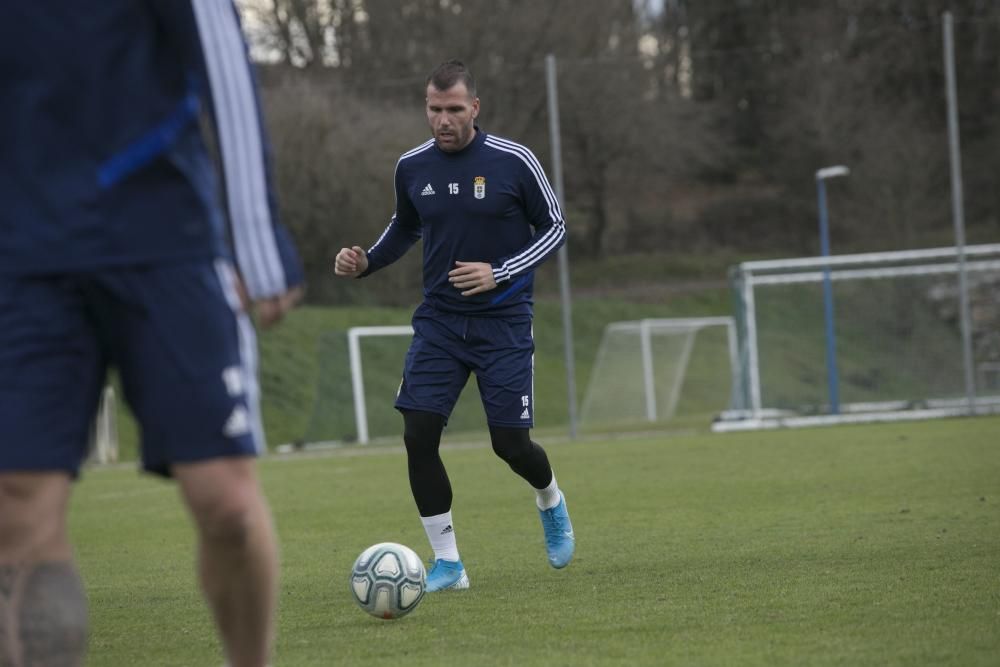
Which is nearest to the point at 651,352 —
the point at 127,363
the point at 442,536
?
the point at 442,536

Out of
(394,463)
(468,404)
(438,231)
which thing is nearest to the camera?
(438,231)

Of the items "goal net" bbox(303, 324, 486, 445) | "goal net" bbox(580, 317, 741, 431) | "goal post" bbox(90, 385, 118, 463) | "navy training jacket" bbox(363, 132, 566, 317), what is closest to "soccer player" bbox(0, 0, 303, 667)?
"navy training jacket" bbox(363, 132, 566, 317)

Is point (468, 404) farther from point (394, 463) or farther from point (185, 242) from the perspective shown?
point (185, 242)

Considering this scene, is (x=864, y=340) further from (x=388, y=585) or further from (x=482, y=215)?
(x=388, y=585)

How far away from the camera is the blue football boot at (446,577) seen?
6320mm

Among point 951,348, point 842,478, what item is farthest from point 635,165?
point 842,478

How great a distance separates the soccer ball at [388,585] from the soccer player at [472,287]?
0.81 meters

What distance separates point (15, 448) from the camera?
9.78ft

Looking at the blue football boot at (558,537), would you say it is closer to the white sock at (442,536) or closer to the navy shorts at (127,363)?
the white sock at (442,536)

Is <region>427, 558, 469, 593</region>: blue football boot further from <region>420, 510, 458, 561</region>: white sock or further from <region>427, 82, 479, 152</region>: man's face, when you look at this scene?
<region>427, 82, 479, 152</region>: man's face

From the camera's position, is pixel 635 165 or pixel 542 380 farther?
pixel 542 380

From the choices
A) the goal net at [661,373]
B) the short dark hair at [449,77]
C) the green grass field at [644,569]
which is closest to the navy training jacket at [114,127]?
the green grass field at [644,569]

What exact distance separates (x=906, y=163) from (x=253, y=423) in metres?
21.0

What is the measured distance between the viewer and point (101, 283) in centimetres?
304
